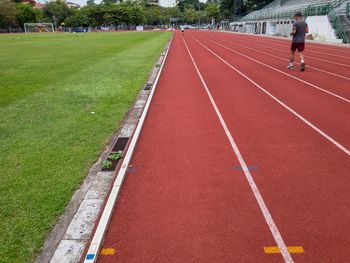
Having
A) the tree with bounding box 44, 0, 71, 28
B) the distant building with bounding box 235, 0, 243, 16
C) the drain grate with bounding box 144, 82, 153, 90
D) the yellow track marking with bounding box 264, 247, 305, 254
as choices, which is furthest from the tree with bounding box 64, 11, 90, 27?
the yellow track marking with bounding box 264, 247, 305, 254

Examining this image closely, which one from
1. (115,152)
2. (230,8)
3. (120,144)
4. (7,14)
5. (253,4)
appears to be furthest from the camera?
(230,8)

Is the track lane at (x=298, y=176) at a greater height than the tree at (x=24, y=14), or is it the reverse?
the tree at (x=24, y=14)

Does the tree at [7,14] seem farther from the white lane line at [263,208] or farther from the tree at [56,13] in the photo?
A: the white lane line at [263,208]

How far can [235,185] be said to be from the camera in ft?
14.4

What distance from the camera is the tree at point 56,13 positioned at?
104 metres

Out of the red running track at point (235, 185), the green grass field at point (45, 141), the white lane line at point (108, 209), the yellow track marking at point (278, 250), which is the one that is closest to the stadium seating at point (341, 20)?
the red running track at point (235, 185)

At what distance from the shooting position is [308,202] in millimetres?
3957

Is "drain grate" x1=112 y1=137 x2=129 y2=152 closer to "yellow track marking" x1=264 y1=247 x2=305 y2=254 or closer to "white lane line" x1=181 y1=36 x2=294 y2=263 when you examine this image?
"white lane line" x1=181 y1=36 x2=294 y2=263

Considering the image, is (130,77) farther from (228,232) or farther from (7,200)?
(228,232)

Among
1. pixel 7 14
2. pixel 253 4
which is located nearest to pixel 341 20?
pixel 253 4

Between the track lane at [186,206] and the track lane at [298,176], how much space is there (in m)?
0.31

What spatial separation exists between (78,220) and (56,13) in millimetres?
114401

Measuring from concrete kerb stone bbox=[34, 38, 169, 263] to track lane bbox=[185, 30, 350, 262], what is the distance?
81.3 inches

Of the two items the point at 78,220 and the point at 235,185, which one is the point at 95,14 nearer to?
the point at 235,185
